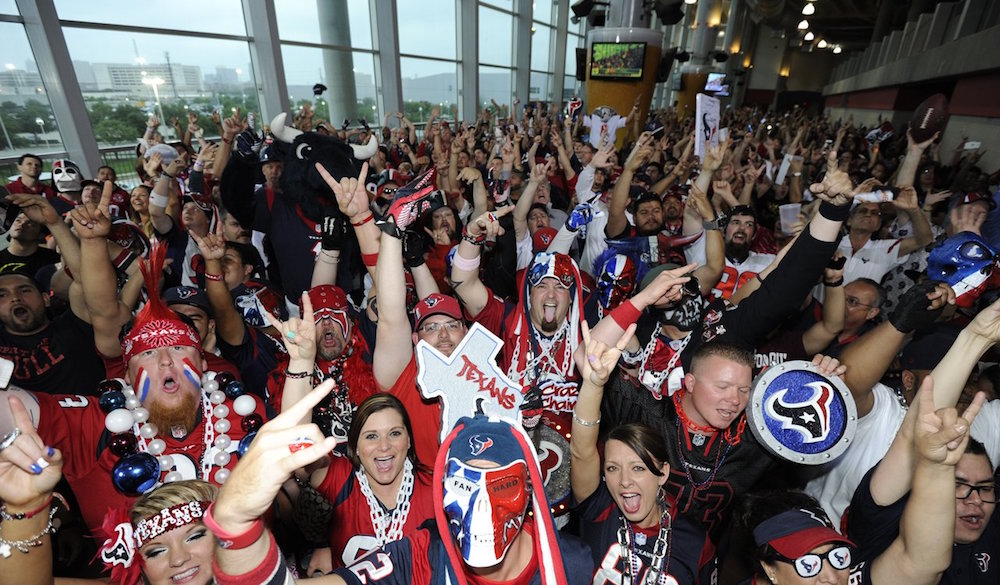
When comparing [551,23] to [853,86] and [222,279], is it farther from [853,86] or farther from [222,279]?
[222,279]

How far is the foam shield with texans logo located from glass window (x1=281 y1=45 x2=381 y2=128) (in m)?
10.4

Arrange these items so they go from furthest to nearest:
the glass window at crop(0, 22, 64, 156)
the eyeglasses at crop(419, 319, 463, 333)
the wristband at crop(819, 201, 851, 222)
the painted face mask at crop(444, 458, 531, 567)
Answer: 1. the glass window at crop(0, 22, 64, 156)
2. the eyeglasses at crop(419, 319, 463, 333)
3. the wristband at crop(819, 201, 851, 222)
4. the painted face mask at crop(444, 458, 531, 567)

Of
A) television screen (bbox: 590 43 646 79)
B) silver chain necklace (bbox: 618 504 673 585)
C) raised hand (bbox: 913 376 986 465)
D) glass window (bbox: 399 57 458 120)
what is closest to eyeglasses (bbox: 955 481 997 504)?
raised hand (bbox: 913 376 986 465)

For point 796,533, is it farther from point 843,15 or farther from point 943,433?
point 843,15

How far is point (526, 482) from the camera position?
55.9 inches

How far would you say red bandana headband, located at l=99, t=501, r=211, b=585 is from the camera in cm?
141

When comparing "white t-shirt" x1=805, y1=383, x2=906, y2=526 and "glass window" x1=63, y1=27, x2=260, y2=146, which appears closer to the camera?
"white t-shirt" x1=805, y1=383, x2=906, y2=526

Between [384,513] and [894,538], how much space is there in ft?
5.90

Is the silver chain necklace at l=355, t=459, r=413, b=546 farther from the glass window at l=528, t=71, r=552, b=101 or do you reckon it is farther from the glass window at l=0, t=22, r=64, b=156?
the glass window at l=528, t=71, r=552, b=101

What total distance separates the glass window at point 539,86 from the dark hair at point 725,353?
18558 mm

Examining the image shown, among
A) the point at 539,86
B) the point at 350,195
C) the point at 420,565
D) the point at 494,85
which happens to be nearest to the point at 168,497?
the point at 420,565

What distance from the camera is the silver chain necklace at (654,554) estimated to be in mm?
1680

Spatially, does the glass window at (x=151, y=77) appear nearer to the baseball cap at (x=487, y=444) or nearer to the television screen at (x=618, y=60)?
the baseball cap at (x=487, y=444)

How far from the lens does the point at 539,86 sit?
19.9 metres
